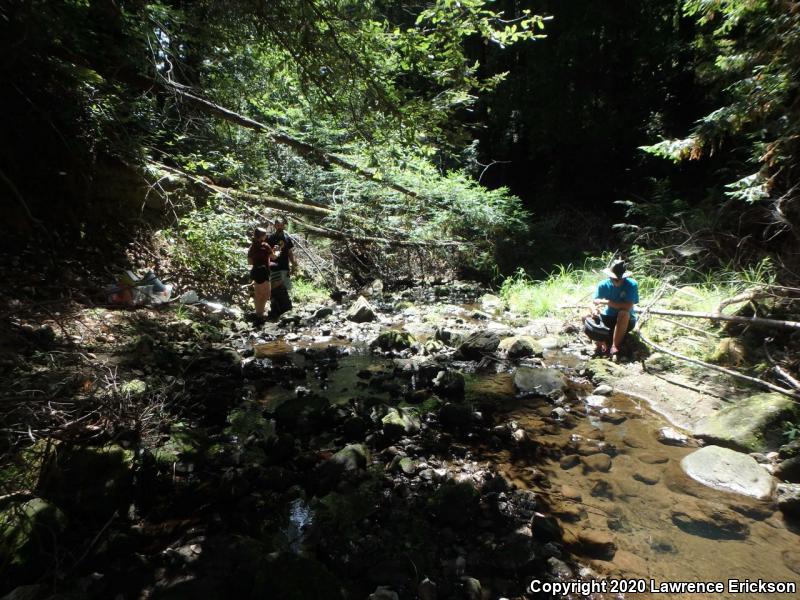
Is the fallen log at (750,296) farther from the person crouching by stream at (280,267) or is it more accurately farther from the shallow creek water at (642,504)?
the person crouching by stream at (280,267)

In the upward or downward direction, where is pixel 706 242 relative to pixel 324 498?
upward

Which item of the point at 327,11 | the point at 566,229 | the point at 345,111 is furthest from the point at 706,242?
the point at 327,11

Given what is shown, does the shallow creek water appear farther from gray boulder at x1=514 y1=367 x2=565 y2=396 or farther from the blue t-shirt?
the blue t-shirt

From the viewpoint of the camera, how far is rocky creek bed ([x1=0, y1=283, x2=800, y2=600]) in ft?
7.96

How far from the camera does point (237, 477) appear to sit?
3.24 meters

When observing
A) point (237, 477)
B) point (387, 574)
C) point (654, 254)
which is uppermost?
point (654, 254)

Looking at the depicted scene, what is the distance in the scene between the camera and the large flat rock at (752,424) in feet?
12.8

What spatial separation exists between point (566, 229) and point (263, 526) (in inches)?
547

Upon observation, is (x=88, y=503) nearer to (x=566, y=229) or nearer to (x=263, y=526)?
(x=263, y=526)

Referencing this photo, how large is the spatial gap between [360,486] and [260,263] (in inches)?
205

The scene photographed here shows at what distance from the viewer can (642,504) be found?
10.7 ft

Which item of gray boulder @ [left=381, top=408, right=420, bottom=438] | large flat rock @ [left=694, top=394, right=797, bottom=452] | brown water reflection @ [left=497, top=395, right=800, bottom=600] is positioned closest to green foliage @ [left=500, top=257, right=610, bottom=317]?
large flat rock @ [left=694, top=394, right=797, bottom=452]

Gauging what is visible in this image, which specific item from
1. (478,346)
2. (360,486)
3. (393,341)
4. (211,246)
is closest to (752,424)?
(478,346)

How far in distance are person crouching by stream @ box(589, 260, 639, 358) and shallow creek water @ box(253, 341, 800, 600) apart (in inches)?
59.6
